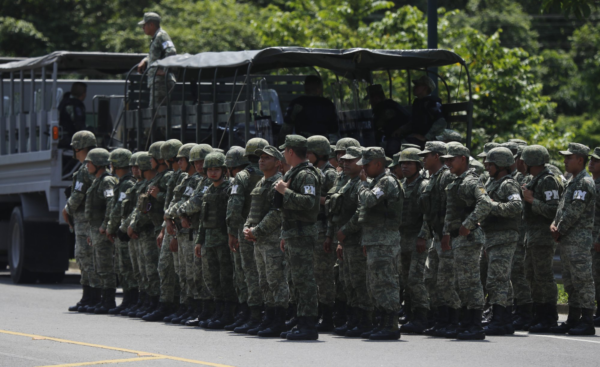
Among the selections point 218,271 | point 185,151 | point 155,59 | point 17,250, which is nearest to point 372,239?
point 218,271

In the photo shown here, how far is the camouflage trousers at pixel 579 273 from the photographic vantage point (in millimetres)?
9836

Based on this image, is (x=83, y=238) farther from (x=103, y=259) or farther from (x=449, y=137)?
(x=449, y=137)

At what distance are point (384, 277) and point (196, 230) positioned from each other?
7.64ft

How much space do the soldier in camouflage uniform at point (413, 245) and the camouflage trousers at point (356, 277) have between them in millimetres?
508

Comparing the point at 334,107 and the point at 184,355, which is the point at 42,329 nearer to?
the point at 184,355

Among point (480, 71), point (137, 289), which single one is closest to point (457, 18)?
point (480, 71)

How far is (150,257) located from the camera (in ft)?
37.6

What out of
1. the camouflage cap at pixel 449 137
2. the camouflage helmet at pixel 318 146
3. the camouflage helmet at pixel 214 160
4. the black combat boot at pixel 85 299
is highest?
the camouflage cap at pixel 449 137

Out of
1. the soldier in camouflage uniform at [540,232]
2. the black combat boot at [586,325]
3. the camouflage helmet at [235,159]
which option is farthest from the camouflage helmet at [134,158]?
the black combat boot at [586,325]

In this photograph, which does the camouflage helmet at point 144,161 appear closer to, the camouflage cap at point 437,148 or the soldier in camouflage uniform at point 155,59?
the soldier in camouflage uniform at point 155,59

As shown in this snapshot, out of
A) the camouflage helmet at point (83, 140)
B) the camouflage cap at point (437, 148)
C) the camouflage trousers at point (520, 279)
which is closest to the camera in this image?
the camouflage cap at point (437, 148)

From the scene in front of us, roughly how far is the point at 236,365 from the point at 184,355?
0.73 m

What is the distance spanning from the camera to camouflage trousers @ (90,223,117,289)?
12.1 meters

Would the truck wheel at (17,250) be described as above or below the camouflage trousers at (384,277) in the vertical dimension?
below
